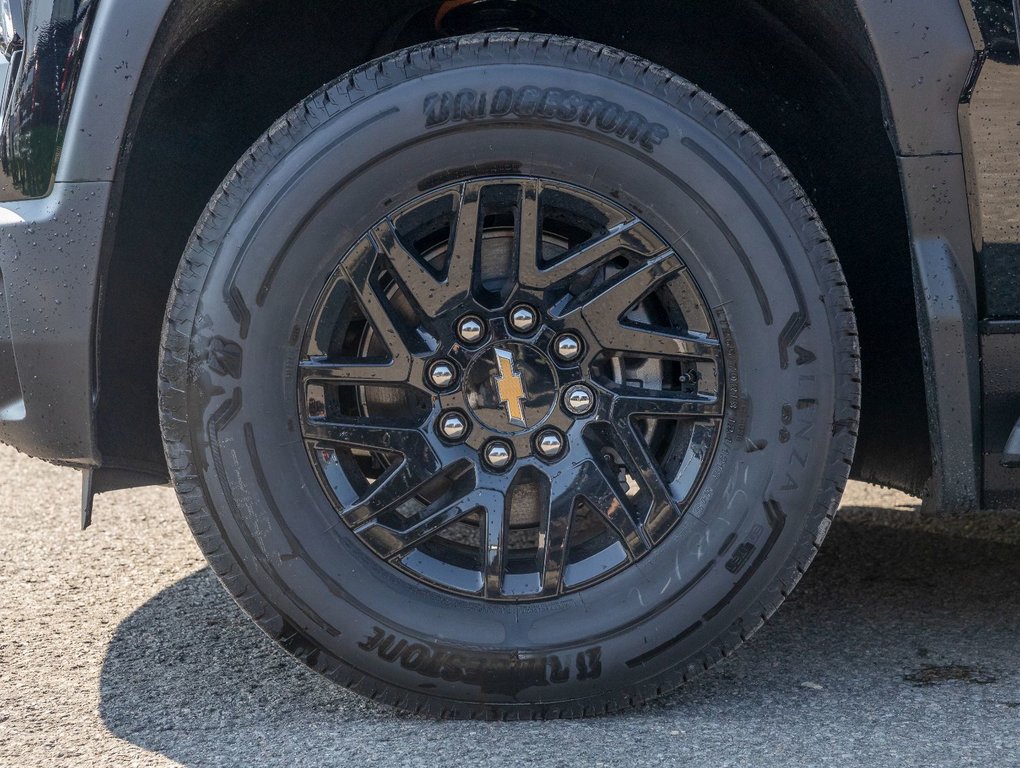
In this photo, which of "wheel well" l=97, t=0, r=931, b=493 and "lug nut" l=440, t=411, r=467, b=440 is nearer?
"lug nut" l=440, t=411, r=467, b=440

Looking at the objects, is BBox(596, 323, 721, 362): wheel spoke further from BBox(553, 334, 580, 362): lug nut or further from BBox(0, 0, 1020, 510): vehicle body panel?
BBox(0, 0, 1020, 510): vehicle body panel

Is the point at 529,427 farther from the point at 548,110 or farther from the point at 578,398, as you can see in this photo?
the point at 548,110

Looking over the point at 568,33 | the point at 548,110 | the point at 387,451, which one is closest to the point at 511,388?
the point at 387,451

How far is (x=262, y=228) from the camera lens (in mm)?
1741

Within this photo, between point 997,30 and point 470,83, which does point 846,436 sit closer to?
point 997,30

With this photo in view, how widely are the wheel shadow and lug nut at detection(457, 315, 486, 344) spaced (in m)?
0.67

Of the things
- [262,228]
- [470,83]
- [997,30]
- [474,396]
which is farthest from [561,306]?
[997,30]

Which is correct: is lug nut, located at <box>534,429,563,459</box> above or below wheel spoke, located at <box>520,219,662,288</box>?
below

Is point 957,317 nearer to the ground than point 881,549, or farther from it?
farther from it

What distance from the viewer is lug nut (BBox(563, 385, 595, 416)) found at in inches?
71.2

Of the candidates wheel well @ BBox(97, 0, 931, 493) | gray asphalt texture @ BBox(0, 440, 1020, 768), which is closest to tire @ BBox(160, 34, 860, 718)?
gray asphalt texture @ BBox(0, 440, 1020, 768)

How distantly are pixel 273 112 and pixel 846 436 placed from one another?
1.29m

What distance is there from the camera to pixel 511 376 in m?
1.79

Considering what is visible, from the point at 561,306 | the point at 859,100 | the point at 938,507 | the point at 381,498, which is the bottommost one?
the point at 938,507
